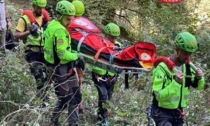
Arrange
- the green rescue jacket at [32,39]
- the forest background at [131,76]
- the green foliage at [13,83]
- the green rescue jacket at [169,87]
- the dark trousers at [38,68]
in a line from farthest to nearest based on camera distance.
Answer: the green rescue jacket at [32,39]
the dark trousers at [38,68]
the green foliage at [13,83]
the forest background at [131,76]
the green rescue jacket at [169,87]

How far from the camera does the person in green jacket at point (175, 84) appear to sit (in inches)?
220

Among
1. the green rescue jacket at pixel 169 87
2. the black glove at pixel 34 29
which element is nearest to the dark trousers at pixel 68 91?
the black glove at pixel 34 29

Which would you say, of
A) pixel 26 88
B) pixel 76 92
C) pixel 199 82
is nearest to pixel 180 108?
pixel 199 82

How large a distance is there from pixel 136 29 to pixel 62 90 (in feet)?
34.9

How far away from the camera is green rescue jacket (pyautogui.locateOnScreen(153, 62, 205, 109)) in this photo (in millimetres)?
5574

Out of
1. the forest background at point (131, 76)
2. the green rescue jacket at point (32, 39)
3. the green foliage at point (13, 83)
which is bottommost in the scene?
the forest background at point (131, 76)

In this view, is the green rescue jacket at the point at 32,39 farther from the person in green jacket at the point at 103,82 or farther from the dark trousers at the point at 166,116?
the dark trousers at the point at 166,116

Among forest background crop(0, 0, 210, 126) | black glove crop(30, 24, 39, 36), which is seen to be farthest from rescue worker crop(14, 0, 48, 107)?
forest background crop(0, 0, 210, 126)

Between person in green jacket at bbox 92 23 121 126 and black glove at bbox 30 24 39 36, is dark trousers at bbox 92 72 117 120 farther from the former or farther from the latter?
black glove at bbox 30 24 39 36

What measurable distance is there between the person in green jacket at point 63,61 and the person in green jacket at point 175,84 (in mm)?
1370

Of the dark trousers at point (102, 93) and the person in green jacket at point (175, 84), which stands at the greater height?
the person in green jacket at point (175, 84)

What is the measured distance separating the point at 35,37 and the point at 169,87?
291 centimetres

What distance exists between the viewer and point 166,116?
5816 mm

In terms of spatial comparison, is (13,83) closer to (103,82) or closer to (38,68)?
(38,68)
